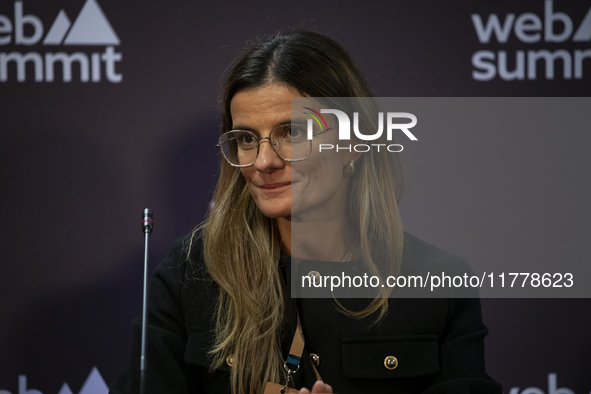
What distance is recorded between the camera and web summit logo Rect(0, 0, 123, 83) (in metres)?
2.03

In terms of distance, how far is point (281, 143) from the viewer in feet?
4.59

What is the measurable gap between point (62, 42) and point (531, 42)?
164 cm

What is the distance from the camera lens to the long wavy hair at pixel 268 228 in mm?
1434

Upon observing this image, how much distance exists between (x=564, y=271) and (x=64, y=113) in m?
1.86

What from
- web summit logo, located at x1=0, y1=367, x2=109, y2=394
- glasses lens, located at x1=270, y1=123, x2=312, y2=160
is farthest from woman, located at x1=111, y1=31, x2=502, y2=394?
web summit logo, located at x1=0, y1=367, x2=109, y2=394

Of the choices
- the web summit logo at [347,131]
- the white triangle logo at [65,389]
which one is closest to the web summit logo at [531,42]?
the web summit logo at [347,131]

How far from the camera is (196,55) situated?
209 centimetres

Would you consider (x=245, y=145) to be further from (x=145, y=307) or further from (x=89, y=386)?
(x=89, y=386)

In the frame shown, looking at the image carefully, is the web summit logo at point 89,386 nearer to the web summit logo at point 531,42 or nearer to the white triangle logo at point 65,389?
the white triangle logo at point 65,389

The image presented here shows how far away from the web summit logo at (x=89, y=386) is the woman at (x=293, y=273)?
0.67 m

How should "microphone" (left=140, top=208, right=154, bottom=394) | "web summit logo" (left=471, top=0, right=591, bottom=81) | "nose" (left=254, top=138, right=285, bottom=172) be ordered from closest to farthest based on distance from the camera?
1. "microphone" (left=140, top=208, right=154, bottom=394)
2. "nose" (left=254, top=138, right=285, bottom=172)
3. "web summit logo" (left=471, top=0, right=591, bottom=81)

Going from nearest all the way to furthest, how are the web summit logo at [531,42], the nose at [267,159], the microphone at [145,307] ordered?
the microphone at [145,307] < the nose at [267,159] < the web summit logo at [531,42]

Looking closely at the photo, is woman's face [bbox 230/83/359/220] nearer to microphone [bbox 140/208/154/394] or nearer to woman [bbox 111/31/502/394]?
woman [bbox 111/31/502/394]

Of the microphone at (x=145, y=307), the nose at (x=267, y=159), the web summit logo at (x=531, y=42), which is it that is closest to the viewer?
the microphone at (x=145, y=307)
